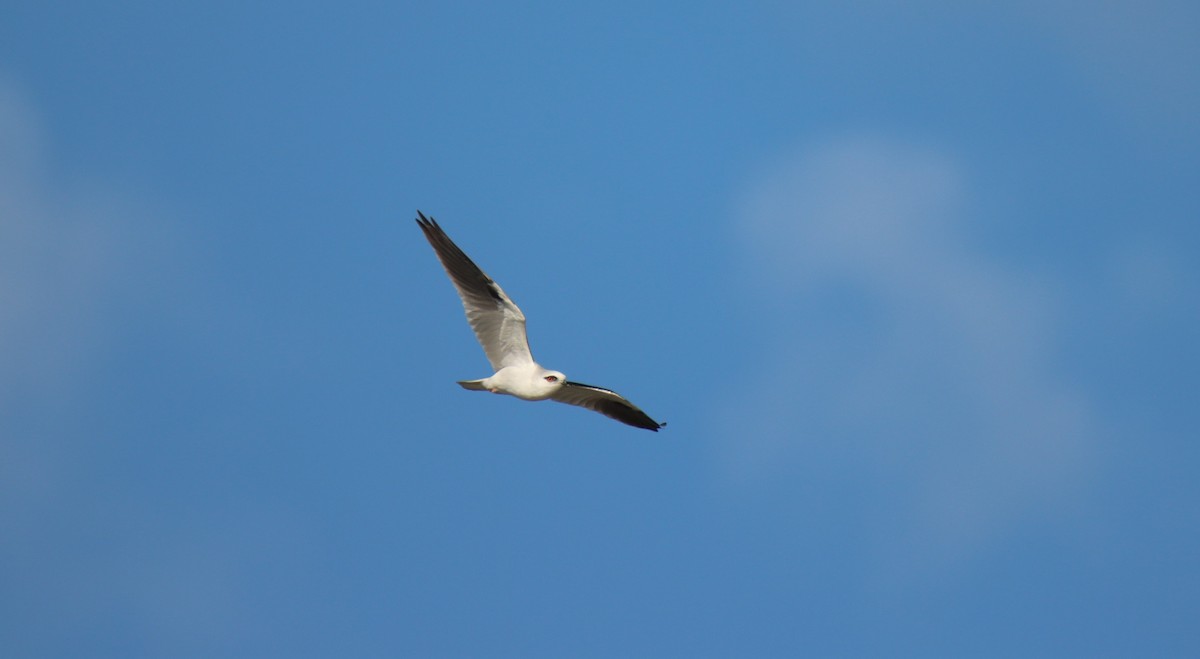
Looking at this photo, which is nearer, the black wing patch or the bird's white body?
the bird's white body

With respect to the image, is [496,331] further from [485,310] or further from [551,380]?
[551,380]

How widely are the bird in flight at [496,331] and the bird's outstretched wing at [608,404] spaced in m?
0.43

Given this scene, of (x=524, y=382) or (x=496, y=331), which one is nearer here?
(x=524, y=382)

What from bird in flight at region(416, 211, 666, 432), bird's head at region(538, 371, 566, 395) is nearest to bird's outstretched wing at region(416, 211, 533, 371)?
bird in flight at region(416, 211, 666, 432)

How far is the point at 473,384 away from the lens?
25562mm

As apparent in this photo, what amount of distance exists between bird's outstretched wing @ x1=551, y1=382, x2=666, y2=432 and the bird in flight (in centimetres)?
43

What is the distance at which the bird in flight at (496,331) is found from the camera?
25.6 meters

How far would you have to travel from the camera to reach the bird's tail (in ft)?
83.7

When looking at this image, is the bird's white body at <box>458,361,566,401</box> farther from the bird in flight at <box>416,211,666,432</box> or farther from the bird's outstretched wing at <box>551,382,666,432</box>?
the bird's outstretched wing at <box>551,382,666,432</box>

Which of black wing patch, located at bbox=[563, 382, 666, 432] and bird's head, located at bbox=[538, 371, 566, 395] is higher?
black wing patch, located at bbox=[563, 382, 666, 432]

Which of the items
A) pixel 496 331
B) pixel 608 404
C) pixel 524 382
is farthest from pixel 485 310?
pixel 608 404

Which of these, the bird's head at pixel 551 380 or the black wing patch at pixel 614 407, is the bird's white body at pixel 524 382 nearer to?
the bird's head at pixel 551 380

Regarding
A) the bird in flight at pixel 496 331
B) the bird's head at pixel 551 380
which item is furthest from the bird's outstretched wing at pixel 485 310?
the bird's head at pixel 551 380

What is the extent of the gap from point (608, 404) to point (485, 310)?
10.6ft
